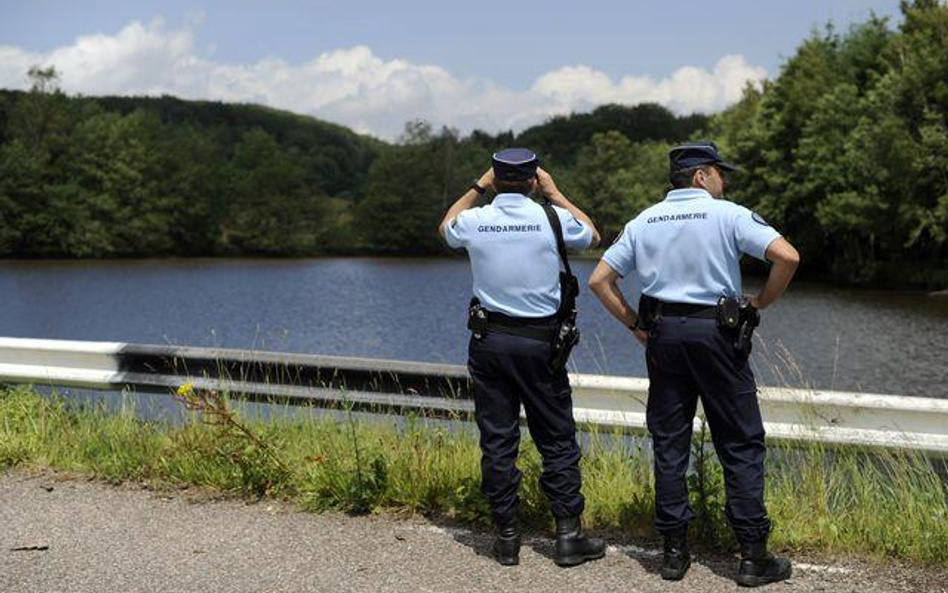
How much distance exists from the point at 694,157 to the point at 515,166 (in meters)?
0.82

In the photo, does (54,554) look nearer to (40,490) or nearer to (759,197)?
(40,490)

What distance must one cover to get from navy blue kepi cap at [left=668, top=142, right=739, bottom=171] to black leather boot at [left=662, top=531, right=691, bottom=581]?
1651 mm

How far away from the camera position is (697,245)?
425 cm

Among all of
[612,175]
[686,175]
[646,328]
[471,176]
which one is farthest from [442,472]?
[612,175]

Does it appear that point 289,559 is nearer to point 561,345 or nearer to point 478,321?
point 478,321

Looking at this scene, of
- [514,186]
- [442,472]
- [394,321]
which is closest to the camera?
[514,186]

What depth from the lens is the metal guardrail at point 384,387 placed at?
5016 mm

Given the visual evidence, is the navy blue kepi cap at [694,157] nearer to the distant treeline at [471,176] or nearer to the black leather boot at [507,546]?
the black leather boot at [507,546]

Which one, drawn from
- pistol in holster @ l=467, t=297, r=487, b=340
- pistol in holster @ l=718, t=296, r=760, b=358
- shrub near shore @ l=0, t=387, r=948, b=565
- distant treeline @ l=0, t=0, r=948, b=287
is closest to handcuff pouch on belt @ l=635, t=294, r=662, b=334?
pistol in holster @ l=718, t=296, r=760, b=358

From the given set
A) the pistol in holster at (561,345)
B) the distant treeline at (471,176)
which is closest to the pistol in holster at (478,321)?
the pistol in holster at (561,345)

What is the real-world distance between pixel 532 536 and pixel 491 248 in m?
1.46

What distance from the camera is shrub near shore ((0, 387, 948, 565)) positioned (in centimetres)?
464

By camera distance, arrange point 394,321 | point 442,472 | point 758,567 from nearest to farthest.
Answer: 1. point 758,567
2. point 442,472
3. point 394,321

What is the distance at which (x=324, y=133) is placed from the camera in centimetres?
19075
